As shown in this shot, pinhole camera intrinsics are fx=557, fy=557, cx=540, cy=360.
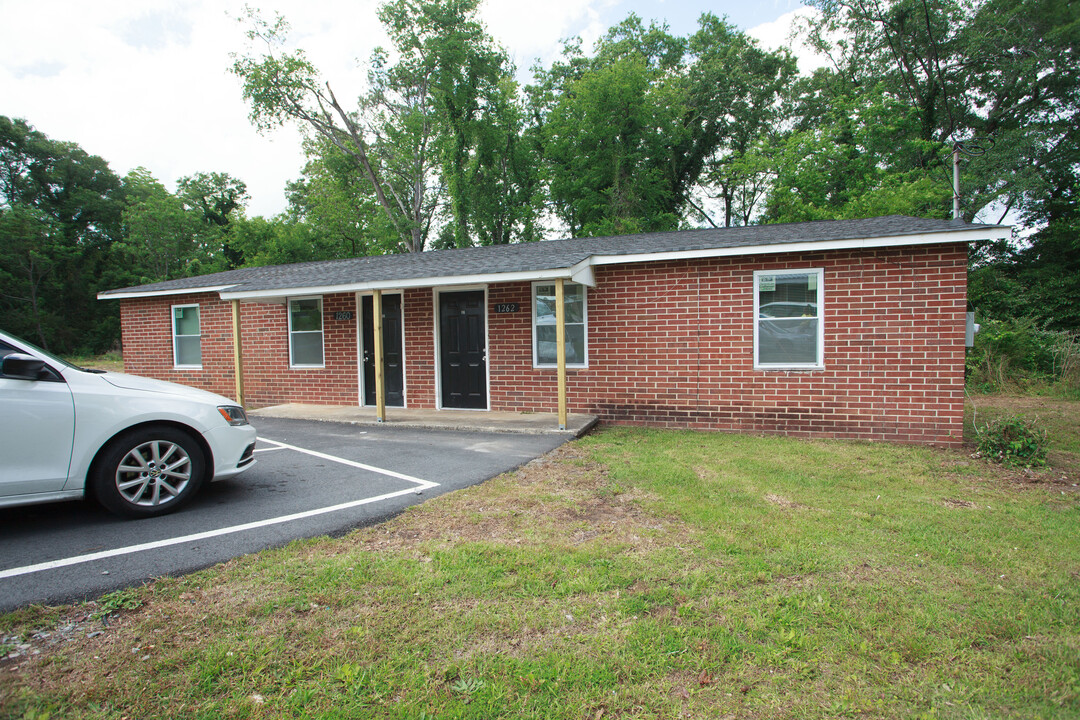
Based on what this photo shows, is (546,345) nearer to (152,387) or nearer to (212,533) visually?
(152,387)

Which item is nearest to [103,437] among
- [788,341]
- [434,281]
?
[434,281]

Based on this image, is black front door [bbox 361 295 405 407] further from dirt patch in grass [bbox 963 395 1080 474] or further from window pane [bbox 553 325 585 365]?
dirt patch in grass [bbox 963 395 1080 474]

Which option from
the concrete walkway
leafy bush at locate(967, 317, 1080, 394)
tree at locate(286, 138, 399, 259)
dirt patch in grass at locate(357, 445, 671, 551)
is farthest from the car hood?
tree at locate(286, 138, 399, 259)

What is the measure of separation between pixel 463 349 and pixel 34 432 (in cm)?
680

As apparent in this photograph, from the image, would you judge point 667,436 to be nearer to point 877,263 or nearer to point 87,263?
point 877,263

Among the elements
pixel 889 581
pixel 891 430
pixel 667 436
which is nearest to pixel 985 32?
pixel 891 430

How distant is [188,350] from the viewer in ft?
41.5

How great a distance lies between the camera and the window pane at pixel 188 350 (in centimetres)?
1254

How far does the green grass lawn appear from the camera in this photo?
229 cm

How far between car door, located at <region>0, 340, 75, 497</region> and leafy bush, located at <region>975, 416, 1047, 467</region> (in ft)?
30.0

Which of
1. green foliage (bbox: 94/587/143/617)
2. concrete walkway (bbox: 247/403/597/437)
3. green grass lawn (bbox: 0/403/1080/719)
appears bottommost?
green grass lawn (bbox: 0/403/1080/719)

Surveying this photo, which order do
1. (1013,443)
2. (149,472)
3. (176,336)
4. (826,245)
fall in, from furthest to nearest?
(176,336)
(826,245)
(1013,443)
(149,472)

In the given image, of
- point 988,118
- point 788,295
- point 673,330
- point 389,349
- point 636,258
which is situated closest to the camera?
point 788,295

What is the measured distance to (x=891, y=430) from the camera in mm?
7797
